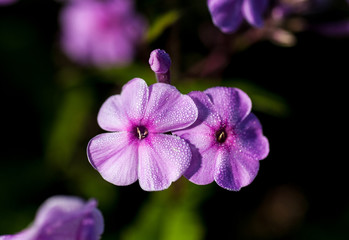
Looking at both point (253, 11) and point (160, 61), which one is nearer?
point (160, 61)

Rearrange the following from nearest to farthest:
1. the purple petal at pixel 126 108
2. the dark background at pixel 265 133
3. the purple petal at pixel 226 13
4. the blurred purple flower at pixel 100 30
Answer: the purple petal at pixel 126 108, the purple petal at pixel 226 13, the dark background at pixel 265 133, the blurred purple flower at pixel 100 30

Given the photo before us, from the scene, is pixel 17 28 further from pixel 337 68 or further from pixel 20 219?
pixel 337 68

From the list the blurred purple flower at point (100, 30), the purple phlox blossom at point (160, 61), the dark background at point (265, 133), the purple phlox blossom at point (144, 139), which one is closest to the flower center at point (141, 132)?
the purple phlox blossom at point (144, 139)

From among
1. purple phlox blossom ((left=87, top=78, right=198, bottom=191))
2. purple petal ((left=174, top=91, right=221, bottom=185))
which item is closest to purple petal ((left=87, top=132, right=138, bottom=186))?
purple phlox blossom ((left=87, top=78, right=198, bottom=191))

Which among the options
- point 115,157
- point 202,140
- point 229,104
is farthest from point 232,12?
point 115,157

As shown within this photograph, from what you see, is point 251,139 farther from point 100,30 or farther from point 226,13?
point 100,30

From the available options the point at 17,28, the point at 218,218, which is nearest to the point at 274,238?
the point at 218,218

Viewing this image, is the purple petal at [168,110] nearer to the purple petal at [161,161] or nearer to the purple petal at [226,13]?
the purple petal at [161,161]

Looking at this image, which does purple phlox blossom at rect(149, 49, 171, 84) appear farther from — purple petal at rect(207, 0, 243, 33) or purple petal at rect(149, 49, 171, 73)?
purple petal at rect(207, 0, 243, 33)

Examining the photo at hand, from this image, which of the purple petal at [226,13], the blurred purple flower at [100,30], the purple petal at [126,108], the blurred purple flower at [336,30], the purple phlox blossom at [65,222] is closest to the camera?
the purple phlox blossom at [65,222]
